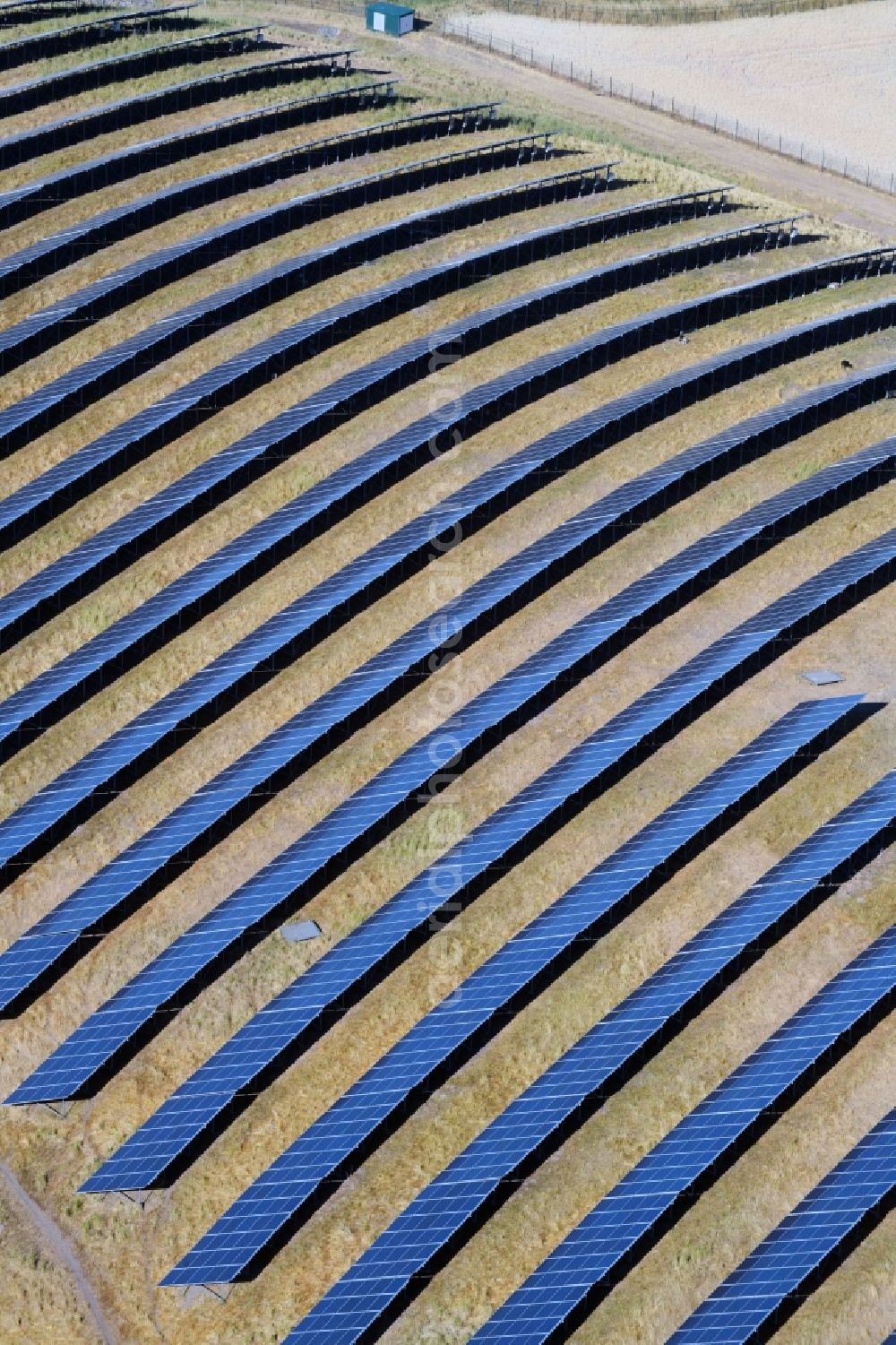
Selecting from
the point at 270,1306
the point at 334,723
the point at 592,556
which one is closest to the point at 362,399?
the point at 592,556

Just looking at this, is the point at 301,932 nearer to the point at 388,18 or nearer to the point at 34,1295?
the point at 34,1295

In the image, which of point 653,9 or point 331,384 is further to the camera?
point 653,9

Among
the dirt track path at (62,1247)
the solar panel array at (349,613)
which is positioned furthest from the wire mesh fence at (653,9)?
the dirt track path at (62,1247)

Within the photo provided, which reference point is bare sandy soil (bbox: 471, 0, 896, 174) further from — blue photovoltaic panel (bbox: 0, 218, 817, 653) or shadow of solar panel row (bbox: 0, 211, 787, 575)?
blue photovoltaic panel (bbox: 0, 218, 817, 653)

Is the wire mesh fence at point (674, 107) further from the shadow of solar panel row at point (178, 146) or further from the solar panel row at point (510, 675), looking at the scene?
the solar panel row at point (510, 675)

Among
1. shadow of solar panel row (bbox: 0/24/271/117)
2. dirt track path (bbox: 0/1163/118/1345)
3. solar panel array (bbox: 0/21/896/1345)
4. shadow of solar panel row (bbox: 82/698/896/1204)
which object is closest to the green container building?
shadow of solar panel row (bbox: 0/24/271/117)

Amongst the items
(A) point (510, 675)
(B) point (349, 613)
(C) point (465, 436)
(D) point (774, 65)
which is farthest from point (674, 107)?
(A) point (510, 675)
